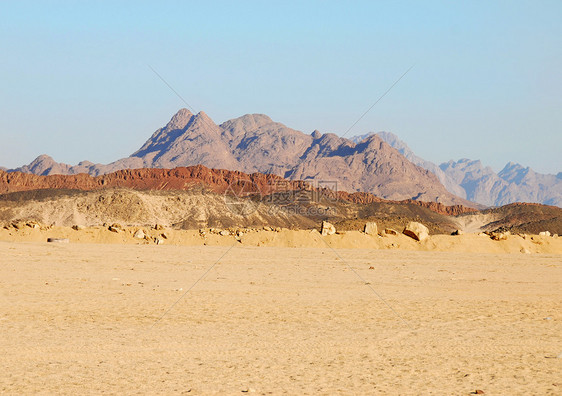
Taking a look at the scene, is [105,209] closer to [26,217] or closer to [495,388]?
[26,217]

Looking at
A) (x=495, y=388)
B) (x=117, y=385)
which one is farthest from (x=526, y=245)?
(x=117, y=385)

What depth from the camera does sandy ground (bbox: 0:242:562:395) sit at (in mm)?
8234

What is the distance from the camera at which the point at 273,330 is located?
11891mm

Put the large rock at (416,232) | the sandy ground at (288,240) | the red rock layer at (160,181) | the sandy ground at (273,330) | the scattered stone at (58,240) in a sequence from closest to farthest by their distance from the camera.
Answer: the sandy ground at (273,330) → the scattered stone at (58,240) → the sandy ground at (288,240) → the large rock at (416,232) → the red rock layer at (160,181)

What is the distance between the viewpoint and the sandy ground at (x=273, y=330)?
8.23m

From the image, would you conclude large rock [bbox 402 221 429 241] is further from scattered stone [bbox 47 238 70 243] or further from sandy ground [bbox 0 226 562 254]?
scattered stone [bbox 47 238 70 243]

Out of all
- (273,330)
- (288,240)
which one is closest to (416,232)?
(288,240)

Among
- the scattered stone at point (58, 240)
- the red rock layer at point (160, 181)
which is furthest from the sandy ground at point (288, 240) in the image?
the red rock layer at point (160, 181)

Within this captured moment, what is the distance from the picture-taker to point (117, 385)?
7.88m

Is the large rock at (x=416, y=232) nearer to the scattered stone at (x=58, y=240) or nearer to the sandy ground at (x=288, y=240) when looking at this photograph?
the sandy ground at (x=288, y=240)

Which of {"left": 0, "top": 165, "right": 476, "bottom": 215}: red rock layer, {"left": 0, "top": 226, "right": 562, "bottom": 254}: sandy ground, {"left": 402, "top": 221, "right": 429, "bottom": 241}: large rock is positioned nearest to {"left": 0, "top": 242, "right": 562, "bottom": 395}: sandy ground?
{"left": 0, "top": 226, "right": 562, "bottom": 254}: sandy ground

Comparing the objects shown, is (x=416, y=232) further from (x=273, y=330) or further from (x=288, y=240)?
(x=273, y=330)

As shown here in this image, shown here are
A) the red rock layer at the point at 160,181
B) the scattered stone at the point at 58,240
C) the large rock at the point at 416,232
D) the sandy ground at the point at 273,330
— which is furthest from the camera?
the red rock layer at the point at 160,181

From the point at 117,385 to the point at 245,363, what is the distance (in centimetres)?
220
